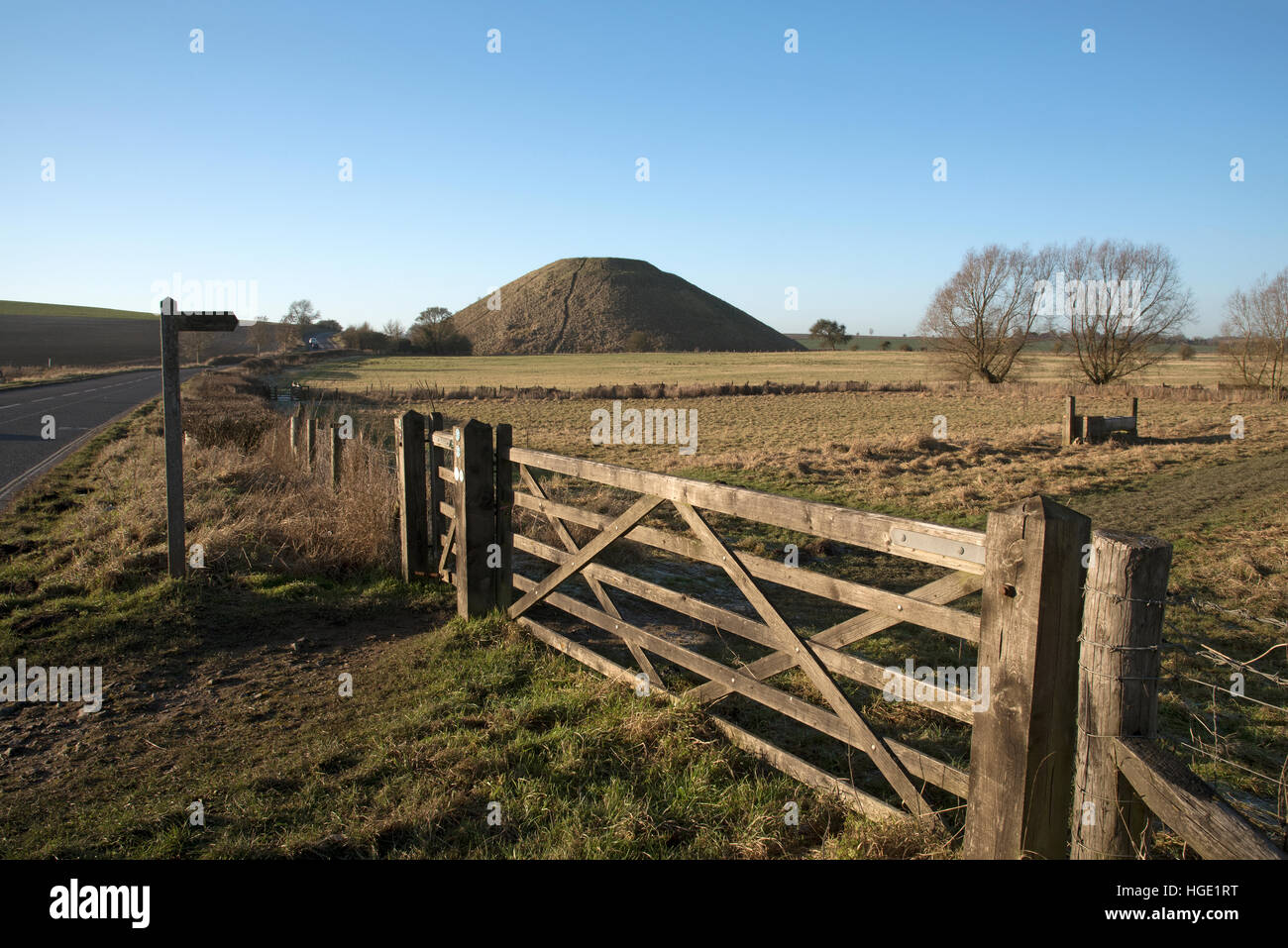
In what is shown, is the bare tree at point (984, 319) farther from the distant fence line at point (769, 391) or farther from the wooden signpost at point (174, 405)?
the wooden signpost at point (174, 405)

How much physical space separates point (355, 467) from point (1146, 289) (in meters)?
51.6

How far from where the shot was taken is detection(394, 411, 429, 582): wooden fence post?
7.48 metres

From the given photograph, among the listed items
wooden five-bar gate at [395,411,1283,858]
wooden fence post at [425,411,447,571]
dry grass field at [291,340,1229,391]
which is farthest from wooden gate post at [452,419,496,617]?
dry grass field at [291,340,1229,391]

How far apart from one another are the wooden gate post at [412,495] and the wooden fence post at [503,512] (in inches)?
62.5

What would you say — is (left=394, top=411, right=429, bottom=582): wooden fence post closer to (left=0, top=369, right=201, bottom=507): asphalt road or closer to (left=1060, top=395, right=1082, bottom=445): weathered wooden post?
(left=0, top=369, right=201, bottom=507): asphalt road

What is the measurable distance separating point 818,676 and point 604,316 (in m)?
132

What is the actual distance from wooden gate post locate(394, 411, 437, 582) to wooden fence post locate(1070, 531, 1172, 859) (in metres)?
6.17

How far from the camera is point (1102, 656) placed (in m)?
2.45

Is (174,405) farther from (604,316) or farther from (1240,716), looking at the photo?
(604,316)

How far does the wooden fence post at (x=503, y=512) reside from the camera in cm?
619

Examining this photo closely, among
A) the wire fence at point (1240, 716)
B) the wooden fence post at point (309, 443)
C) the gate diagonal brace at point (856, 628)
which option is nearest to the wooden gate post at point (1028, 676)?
the gate diagonal brace at point (856, 628)

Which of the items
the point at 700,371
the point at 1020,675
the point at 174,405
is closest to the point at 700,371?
the point at 700,371
